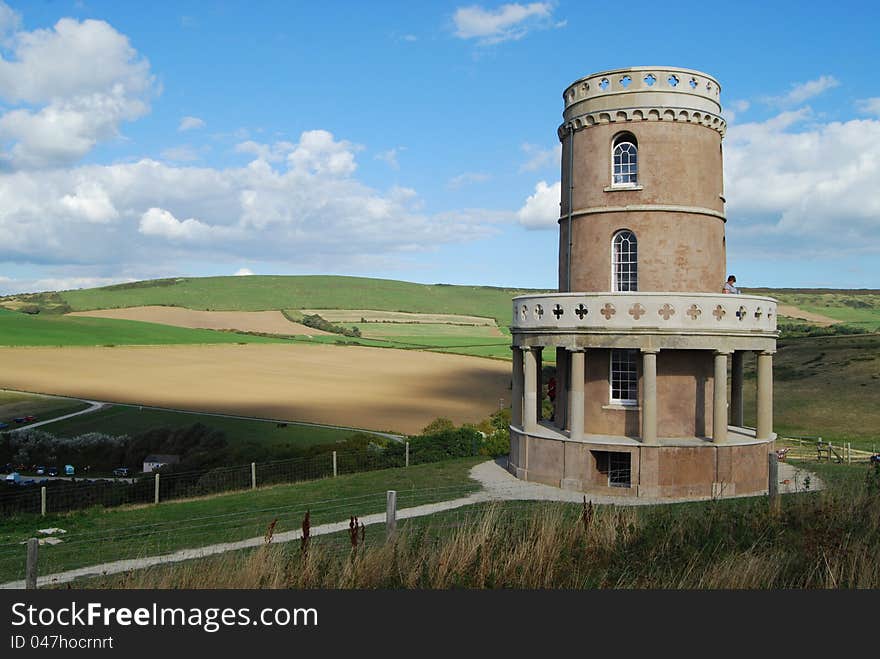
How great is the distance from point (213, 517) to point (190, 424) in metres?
30.0

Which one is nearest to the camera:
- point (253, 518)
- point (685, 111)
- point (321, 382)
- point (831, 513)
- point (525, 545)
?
point (525, 545)

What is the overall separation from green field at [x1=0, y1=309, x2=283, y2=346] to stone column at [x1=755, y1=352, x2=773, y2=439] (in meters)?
82.1

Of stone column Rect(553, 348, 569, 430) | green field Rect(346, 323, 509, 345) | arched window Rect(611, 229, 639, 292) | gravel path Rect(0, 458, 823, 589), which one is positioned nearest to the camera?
gravel path Rect(0, 458, 823, 589)

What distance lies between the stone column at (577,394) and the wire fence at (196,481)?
11.0 m

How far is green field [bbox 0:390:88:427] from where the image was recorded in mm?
54531

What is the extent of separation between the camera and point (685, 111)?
2600cm

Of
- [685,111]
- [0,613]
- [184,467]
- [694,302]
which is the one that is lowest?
[184,467]

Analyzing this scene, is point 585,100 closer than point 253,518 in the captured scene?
No

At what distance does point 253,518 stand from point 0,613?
14695 millimetres

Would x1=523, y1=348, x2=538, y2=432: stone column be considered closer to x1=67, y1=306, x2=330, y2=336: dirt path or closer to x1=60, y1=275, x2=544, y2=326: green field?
x1=67, y1=306, x2=330, y2=336: dirt path

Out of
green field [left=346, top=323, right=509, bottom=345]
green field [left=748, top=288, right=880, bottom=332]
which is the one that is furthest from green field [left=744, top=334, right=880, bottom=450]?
green field [left=748, top=288, right=880, bottom=332]

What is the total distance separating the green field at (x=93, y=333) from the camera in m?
92.7

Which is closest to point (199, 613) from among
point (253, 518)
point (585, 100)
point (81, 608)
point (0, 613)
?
point (81, 608)

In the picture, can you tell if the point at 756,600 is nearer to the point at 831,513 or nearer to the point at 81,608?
the point at 831,513
